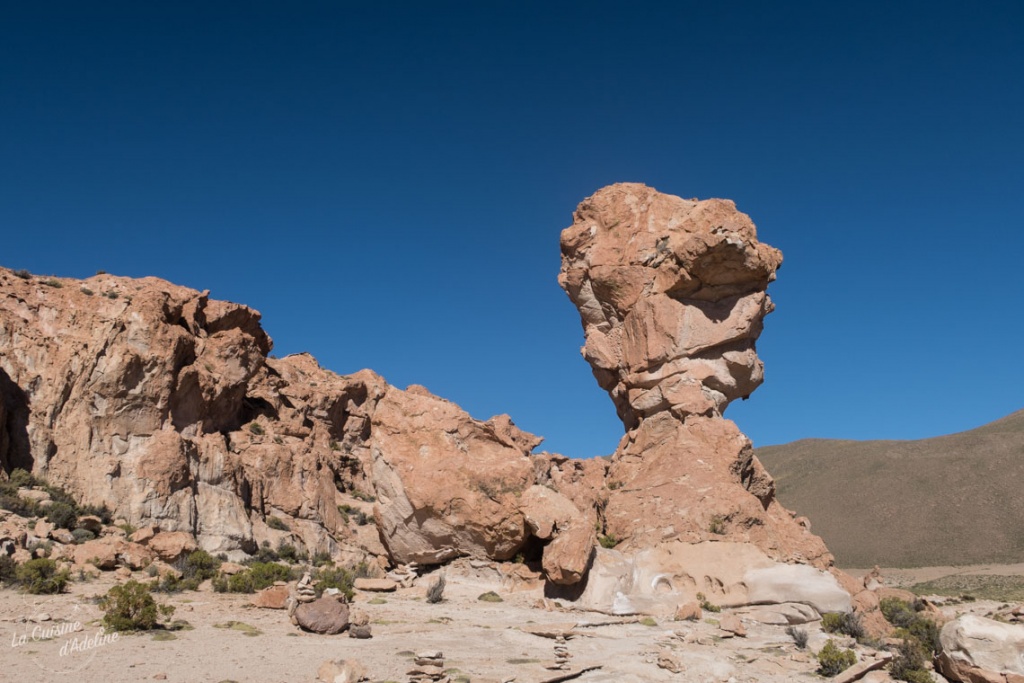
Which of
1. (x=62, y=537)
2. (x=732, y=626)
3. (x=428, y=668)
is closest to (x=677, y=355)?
(x=732, y=626)

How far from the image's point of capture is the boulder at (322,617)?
42.6ft

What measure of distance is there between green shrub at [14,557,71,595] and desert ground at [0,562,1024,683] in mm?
322

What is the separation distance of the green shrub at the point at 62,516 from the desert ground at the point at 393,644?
380 cm

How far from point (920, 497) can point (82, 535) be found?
77436 millimetres

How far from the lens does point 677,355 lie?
77.0ft

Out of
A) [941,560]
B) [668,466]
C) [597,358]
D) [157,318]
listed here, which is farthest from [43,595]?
[941,560]

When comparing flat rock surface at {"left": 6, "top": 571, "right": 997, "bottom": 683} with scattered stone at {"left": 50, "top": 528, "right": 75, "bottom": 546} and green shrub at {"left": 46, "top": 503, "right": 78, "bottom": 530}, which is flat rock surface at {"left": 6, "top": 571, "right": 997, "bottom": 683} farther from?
green shrub at {"left": 46, "top": 503, "right": 78, "bottom": 530}

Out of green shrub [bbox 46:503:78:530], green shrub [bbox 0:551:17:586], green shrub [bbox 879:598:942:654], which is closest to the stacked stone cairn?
green shrub [bbox 879:598:942:654]

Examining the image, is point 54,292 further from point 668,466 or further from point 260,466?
point 668,466

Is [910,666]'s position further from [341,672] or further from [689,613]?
[341,672]

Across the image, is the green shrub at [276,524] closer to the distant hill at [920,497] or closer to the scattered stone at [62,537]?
the scattered stone at [62,537]

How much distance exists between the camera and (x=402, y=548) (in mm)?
19734

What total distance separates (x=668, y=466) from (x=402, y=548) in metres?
7.93

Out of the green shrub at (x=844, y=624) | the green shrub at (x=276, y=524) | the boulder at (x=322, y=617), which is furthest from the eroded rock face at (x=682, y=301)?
the boulder at (x=322, y=617)
